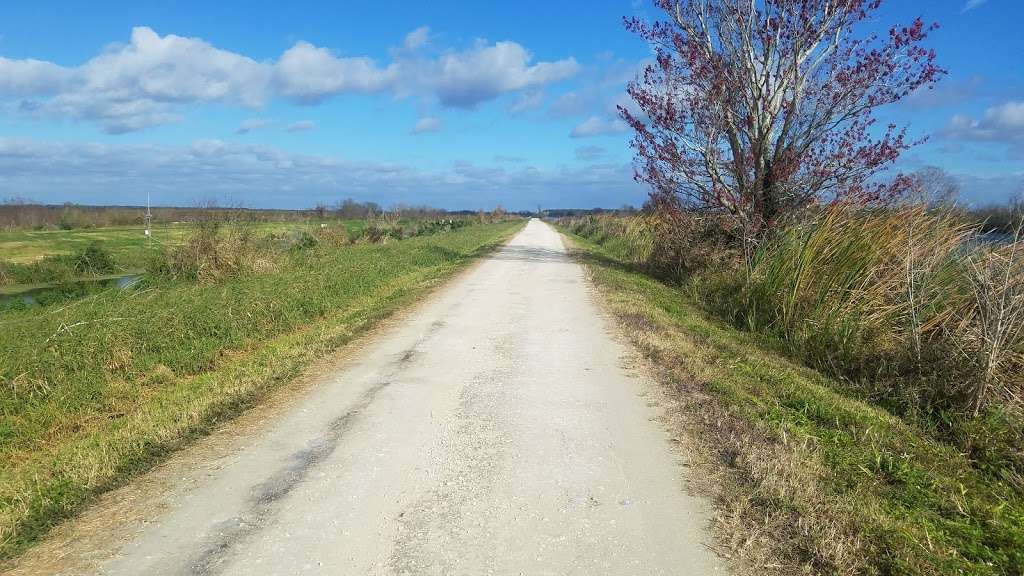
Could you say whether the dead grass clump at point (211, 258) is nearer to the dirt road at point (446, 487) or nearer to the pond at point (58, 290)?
the pond at point (58, 290)

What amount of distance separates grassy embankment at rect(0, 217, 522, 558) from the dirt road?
2.39 feet

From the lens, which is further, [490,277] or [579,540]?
[490,277]

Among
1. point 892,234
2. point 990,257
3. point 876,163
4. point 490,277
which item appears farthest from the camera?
point 490,277

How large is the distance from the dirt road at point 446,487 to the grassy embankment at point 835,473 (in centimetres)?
39

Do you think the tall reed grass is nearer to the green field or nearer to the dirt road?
the dirt road

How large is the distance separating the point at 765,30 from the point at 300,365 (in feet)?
40.7

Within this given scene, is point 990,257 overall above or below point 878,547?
above

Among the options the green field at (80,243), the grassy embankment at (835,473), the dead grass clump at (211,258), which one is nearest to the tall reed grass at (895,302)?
the grassy embankment at (835,473)

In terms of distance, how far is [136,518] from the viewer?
3.61 metres

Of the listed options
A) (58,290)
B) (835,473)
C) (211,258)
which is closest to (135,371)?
(835,473)

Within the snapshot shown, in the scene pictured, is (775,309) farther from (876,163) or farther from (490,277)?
(490,277)

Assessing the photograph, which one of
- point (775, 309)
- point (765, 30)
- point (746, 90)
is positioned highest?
point (765, 30)

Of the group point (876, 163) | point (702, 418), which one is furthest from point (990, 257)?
point (876, 163)

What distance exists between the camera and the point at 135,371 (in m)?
6.98
